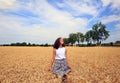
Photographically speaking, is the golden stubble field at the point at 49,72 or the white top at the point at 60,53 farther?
the golden stubble field at the point at 49,72

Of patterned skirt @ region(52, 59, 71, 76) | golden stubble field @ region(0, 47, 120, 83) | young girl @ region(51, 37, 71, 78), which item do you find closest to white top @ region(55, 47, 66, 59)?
young girl @ region(51, 37, 71, 78)

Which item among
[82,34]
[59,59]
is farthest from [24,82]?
[82,34]

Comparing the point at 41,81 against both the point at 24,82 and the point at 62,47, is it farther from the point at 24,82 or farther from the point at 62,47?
the point at 62,47

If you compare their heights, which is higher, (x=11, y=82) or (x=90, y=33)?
(x=90, y=33)

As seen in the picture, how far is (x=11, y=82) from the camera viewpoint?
9.43m

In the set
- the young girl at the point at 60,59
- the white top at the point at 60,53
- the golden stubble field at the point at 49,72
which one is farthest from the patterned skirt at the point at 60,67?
the golden stubble field at the point at 49,72

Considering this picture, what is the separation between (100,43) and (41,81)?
111 metres

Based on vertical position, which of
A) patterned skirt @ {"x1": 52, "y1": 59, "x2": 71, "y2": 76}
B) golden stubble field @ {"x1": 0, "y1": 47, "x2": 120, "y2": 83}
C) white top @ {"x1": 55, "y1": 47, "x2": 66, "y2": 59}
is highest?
white top @ {"x1": 55, "y1": 47, "x2": 66, "y2": 59}

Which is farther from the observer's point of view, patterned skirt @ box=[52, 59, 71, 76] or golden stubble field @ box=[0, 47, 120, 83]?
golden stubble field @ box=[0, 47, 120, 83]

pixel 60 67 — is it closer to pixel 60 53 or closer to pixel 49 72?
pixel 60 53

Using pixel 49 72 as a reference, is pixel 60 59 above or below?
above

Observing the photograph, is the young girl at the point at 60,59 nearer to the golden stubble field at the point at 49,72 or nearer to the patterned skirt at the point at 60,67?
the patterned skirt at the point at 60,67

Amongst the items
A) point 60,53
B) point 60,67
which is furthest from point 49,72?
point 60,53

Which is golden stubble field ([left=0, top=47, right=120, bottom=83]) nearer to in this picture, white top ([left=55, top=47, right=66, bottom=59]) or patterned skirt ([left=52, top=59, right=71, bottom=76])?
patterned skirt ([left=52, top=59, right=71, bottom=76])
